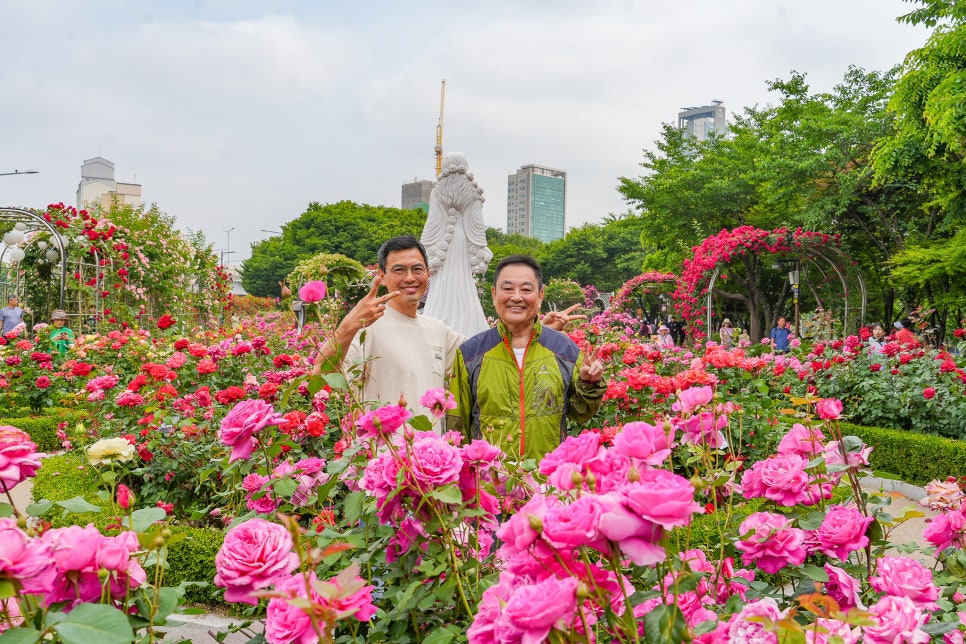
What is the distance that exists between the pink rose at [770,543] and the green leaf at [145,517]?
91 cm

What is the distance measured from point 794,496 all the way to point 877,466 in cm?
533

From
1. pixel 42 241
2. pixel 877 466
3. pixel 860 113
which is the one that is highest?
pixel 860 113

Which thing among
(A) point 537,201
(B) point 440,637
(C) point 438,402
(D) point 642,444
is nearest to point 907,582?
(D) point 642,444

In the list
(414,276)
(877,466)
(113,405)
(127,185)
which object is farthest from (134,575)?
(127,185)

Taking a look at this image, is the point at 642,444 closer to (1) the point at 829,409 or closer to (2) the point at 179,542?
(1) the point at 829,409

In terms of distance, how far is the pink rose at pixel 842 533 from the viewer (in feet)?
3.64

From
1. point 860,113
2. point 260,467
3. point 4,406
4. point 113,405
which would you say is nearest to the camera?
point 260,467

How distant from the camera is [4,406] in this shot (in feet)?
22.0

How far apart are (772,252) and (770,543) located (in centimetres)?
1414

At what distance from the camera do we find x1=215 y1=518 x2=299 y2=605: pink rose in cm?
81

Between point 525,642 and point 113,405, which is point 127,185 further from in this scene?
point 525,642

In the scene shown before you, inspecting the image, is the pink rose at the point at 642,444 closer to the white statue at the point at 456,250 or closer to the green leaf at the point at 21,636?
the green leaf at the point at 21,636

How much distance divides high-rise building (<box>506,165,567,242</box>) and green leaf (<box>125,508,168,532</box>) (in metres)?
136

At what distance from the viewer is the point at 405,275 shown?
2.43m
